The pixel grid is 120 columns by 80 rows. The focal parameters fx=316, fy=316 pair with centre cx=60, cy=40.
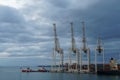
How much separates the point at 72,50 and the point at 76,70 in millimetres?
12642

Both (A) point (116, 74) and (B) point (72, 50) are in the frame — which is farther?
(B) point (72, 50)

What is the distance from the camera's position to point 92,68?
640 ft

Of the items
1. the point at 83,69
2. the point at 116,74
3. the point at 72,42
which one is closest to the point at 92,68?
the point at 83,69

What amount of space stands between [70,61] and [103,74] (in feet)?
110

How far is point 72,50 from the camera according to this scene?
194 meters

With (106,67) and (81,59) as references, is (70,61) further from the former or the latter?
(106,67)

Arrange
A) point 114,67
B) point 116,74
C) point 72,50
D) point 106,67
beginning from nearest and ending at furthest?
1. point 116,74
2. point 114,67
3. point 106,67
4. point 72,50

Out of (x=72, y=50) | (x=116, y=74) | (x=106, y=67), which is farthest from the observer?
(x=72, y=50)

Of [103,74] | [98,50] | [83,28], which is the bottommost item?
[103,74]

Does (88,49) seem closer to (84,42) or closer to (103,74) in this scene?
(84,42)

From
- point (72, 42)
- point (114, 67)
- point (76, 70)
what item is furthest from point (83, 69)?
point (114, 67)

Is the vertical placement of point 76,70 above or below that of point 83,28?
below

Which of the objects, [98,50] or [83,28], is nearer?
[98,50]

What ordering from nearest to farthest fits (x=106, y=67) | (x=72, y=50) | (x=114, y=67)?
(x=114, y=67)
(x=106, y=67)
(x=72, y=50)
